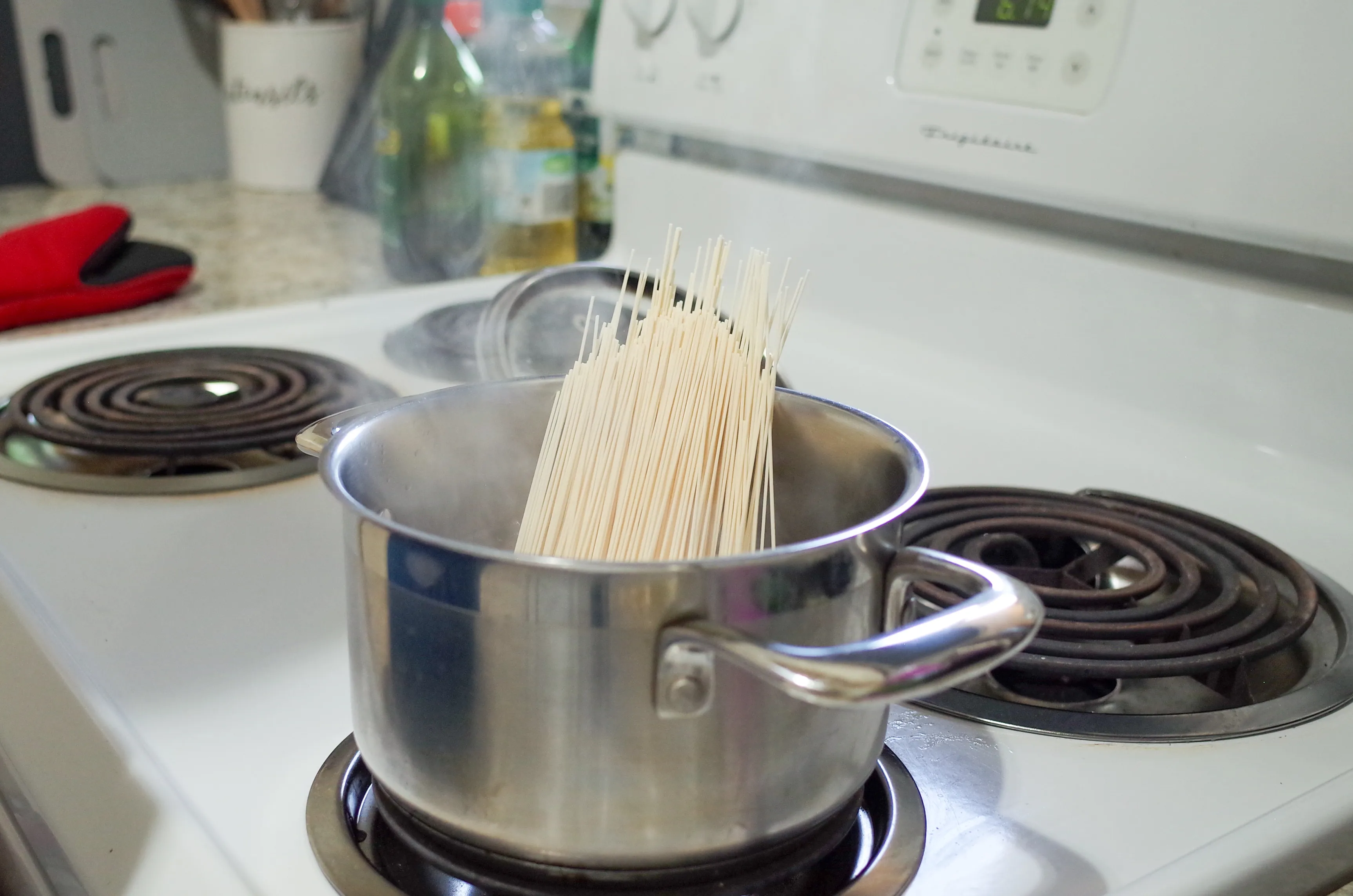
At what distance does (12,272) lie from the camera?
92cm

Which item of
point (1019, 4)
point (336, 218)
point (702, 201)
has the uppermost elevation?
point (1019, 4)

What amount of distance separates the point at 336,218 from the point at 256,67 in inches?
8.6

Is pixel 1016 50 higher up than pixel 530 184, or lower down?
higher up

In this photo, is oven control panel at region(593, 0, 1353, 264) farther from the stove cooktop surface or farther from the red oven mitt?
the red oven mitt

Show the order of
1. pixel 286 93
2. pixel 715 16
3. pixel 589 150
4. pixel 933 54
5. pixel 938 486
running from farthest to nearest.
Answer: pixel 286 93 < pixel 589 150 < pixel 715 16 < pixel 933 54 < pixel 938 486

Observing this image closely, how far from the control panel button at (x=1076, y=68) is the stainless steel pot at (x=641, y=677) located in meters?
0.43

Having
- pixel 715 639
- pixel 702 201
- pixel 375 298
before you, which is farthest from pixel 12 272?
pixel 715 639

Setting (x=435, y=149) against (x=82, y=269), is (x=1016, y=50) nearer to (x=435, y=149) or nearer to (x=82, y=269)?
(x=435, y=149)

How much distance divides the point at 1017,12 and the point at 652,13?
1.08ft

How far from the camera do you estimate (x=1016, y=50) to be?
72 centimetres

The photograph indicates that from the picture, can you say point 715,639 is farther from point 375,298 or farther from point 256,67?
point 256,67

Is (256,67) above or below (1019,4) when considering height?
below

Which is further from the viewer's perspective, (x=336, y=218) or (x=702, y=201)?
(x=336, y=218)

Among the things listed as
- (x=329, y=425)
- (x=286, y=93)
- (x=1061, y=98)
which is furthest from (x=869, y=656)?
(x=286, y=93)
